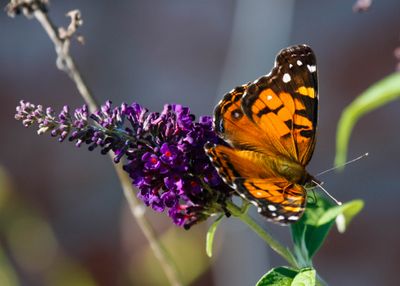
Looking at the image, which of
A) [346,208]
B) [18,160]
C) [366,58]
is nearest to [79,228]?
[18,160]

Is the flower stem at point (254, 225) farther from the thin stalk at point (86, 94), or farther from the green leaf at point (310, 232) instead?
the thin stalk at point (86, 94)

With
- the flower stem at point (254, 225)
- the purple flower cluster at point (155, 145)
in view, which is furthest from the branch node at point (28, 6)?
the flower stem at point (254, 225)

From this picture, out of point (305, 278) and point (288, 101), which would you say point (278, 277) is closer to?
point (305, 278)

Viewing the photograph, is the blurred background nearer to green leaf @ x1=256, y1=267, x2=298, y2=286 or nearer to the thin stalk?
the thin stalk

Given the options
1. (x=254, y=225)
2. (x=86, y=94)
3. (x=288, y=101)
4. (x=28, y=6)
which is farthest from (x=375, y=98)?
(x=28, y=6)

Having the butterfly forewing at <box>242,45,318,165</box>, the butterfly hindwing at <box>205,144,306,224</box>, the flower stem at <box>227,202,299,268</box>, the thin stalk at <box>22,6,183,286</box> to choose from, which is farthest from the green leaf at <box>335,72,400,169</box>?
the thin stalk at <box>22,6,183,286</box>

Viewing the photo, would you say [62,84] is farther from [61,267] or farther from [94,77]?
[61,267]
